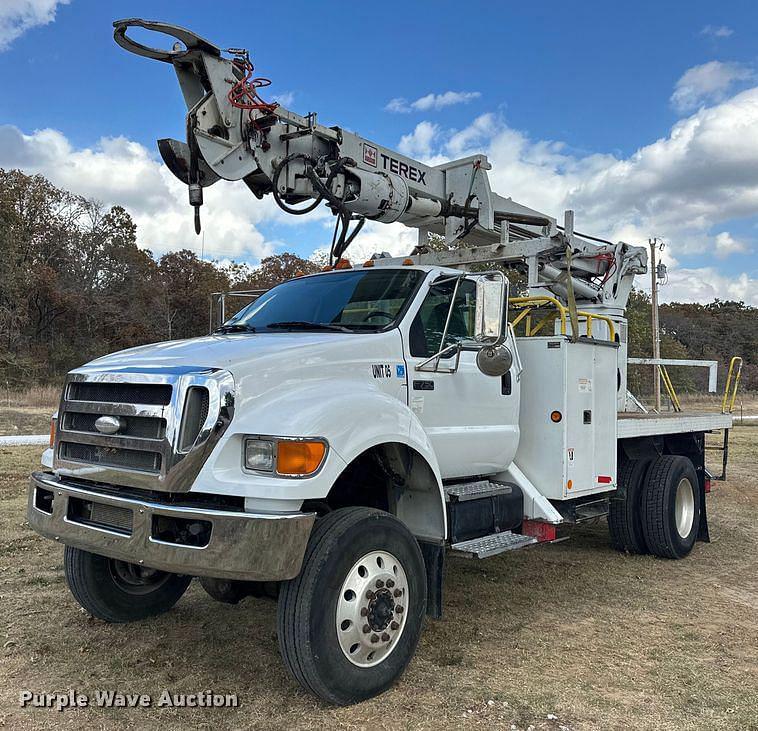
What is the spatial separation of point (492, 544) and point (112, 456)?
2.37m

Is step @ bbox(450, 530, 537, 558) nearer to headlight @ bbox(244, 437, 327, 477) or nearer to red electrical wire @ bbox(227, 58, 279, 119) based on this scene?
headlight @ bbox(244, 437, 327, 477)

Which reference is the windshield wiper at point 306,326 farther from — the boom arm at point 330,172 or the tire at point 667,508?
the tire at point 667,508

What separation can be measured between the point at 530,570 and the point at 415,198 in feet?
11.6

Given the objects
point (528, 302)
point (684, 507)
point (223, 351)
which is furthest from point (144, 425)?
point (684, 507)

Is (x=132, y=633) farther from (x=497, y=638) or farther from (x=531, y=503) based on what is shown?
(x=531, y=503)

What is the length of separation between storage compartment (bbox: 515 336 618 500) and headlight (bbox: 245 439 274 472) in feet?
8.41

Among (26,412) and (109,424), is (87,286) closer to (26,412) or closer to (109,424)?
(26,412)

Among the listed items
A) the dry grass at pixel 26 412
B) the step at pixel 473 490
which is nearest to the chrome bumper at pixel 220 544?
the step at pixel 473 490

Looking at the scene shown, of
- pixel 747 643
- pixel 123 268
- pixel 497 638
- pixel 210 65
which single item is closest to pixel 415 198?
pixel 210 65

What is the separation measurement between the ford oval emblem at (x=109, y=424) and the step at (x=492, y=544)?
2123mm

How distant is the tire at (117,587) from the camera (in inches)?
181

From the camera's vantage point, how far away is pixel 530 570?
636cm

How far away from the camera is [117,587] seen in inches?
187

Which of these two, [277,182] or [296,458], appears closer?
[296,458]
